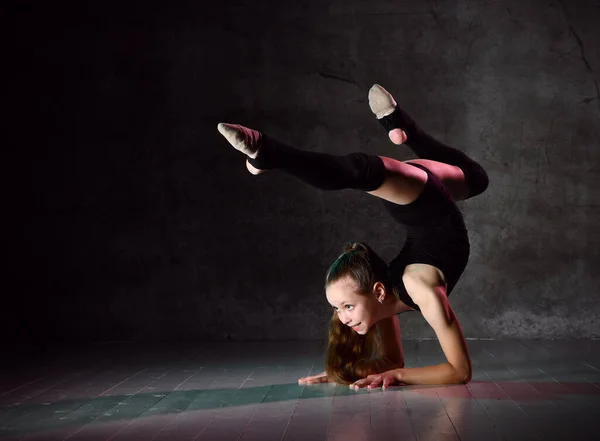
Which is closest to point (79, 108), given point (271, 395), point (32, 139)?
point (32, 139)

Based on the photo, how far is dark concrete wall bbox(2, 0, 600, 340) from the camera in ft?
19.7

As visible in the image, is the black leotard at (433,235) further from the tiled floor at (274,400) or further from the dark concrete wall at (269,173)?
the dark concrete wall at (269,173)

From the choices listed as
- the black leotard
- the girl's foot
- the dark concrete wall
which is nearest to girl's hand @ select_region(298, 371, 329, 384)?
the black leotard

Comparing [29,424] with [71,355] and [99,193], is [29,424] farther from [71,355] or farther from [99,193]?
[99,193]

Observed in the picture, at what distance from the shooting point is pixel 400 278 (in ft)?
12.3

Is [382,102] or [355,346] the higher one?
[382,102]

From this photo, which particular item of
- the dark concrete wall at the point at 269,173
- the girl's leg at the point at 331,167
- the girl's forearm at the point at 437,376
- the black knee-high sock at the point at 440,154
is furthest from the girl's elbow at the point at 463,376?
the dark concrete wall at the point at 269,173

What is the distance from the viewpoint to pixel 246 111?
6.14 meters

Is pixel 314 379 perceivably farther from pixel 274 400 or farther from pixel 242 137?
pixel 242 137

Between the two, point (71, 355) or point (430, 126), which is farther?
point (430, 126)

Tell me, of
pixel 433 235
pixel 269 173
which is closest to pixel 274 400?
pixel 433 235

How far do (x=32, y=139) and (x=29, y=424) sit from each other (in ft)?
11.9

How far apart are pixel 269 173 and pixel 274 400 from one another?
284 centimetres

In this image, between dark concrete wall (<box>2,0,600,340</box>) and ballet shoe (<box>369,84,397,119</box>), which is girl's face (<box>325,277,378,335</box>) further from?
dark concrete wall (<box>2,0,600,340</box>)
